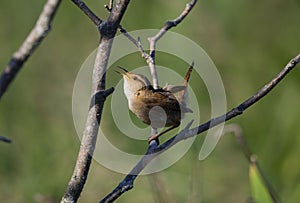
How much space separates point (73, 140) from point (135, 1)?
782 mm

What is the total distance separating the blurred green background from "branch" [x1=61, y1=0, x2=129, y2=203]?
5.31 feet

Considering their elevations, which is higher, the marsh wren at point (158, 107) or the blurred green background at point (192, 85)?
the marsh wren at point (158, 107)

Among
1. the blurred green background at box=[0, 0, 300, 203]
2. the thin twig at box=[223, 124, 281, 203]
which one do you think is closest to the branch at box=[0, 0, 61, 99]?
the thin twig at box=[223, 124, 281, 203]

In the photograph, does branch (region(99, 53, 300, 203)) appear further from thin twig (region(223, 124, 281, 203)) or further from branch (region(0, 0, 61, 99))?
branch (region(0, 0, 61, 99))

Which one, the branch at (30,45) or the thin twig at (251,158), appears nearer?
the branch at (30,45)

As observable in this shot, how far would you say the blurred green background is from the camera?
9.02 ft

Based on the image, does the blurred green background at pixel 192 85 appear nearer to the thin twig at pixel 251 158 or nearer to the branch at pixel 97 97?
the thin twig at pixel 251 158

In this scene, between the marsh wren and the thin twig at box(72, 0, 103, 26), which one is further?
the marsh wren

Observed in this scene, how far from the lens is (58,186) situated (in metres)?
2.70

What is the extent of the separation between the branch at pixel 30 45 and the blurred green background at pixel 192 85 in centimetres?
196

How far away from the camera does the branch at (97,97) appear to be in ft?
2.78

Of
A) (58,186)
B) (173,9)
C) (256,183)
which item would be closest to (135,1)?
(173,9)

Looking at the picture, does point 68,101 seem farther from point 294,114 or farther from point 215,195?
point 294,114

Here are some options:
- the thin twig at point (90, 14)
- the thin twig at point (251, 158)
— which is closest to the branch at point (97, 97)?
the thin twig at point (90, 14)
